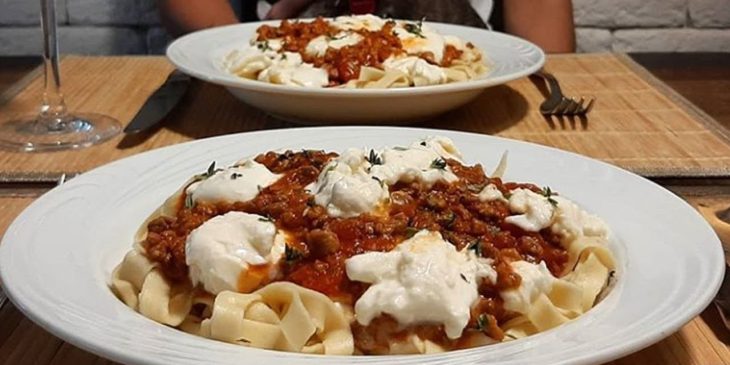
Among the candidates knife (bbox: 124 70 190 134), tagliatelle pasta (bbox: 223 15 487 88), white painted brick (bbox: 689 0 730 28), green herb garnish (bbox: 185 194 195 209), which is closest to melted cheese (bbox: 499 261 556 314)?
green herb garnish (bbox: 185 194 195 209)

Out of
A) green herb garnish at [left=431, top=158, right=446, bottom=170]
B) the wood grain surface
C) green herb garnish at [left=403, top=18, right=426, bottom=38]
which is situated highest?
green herb garnish at [left=431, top=158, right=446, bottom=170]

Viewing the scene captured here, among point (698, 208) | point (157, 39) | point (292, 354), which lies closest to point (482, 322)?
point (292, 354)

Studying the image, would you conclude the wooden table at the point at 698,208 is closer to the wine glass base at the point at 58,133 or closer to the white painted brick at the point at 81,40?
the wine glass base at the point at 58,133

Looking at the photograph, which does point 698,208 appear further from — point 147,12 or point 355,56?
point 147,12

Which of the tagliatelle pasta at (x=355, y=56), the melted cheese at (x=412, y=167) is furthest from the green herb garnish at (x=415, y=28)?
the melted cheese at (x=412, y=167)

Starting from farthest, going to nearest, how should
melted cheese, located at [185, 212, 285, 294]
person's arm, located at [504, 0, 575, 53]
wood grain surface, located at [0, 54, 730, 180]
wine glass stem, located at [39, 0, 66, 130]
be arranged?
person's arm, located at [504, 0, 575, 53] → wine glass stem, located at [39, 0, 66, 130] → wood grain surface, located at [0, 54, 730, 180] → melted cheese, located at [185, 212, 285, 294]

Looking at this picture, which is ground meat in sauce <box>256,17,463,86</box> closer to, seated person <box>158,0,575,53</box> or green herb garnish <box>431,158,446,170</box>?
green herb garnish <box>431,158,446,170</box>

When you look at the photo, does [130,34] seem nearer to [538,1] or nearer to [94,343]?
[538,1]

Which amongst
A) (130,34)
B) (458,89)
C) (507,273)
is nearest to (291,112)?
(458,89)
